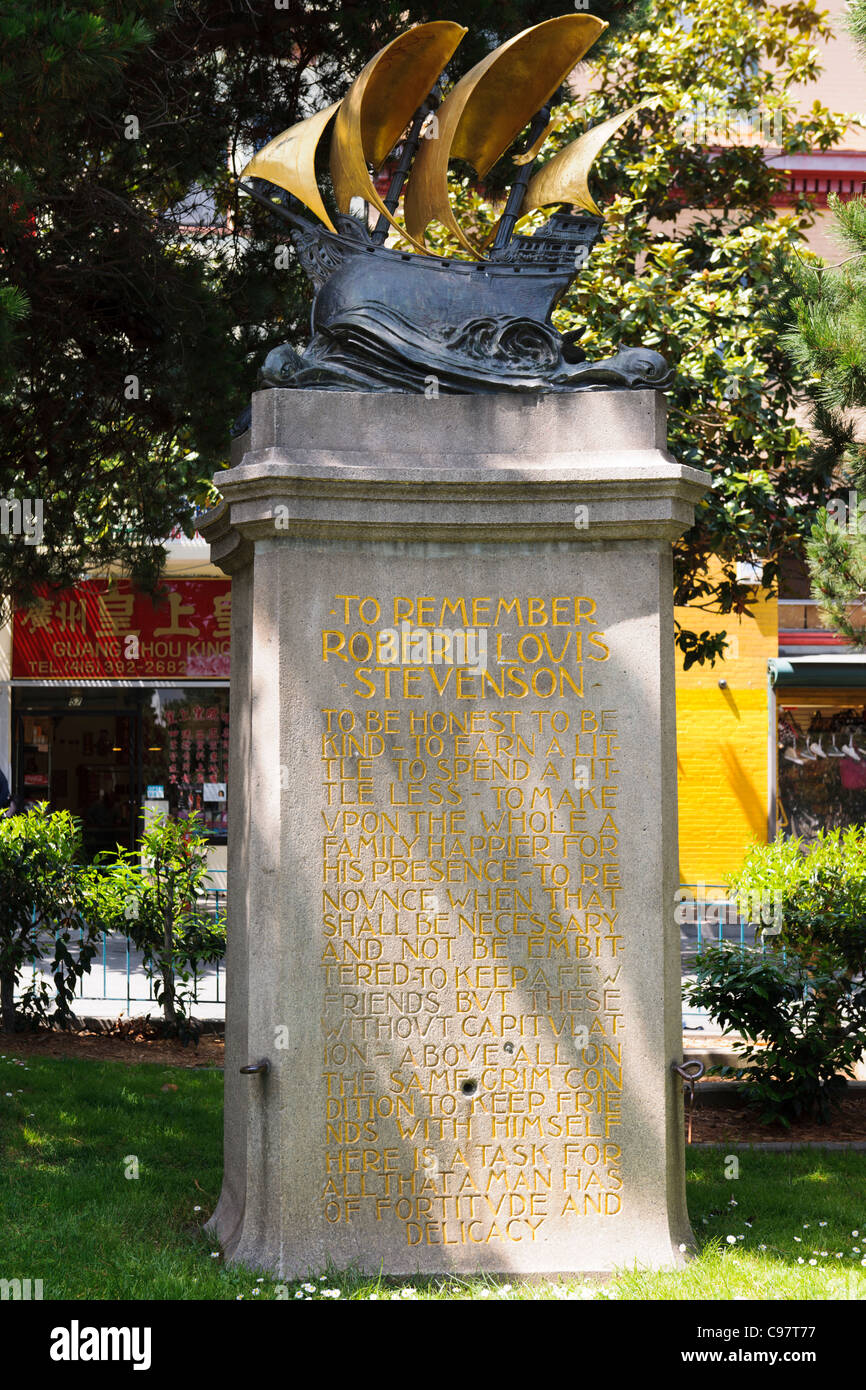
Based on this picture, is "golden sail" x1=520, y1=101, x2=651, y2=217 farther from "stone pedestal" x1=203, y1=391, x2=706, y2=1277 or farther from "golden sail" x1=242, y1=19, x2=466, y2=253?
"stone pedestal" x1=203, y1=391, x2=706, y2=1277

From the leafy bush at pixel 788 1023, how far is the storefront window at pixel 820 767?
1202 cm

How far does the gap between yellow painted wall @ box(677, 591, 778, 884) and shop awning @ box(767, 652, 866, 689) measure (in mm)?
317

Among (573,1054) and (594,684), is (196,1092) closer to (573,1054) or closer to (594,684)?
(573,1054)

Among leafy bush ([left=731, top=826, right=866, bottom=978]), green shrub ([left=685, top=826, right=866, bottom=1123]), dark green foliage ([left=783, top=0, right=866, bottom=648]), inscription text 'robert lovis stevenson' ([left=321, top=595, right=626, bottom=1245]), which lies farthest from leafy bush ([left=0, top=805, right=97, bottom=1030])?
dark green foliage ([left=783, top=0, right=866, bottom=648])

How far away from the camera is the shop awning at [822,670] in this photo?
62.0 feet

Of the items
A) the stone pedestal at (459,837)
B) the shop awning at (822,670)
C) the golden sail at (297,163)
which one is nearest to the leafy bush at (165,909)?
the stone pedestal at (459,837)

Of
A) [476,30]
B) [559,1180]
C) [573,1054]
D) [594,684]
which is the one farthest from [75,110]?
[559,1180]

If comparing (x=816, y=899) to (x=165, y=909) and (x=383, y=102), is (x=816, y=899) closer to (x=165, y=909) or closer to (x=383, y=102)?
(x=165, y=909)

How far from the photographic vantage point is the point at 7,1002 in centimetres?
988

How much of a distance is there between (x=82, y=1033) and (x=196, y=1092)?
2223 mm

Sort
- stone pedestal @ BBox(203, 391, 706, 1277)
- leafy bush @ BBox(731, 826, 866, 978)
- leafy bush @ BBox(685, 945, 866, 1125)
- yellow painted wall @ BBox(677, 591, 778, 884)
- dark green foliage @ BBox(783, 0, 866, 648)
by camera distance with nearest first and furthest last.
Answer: stone pedestal @ BBox(203, 391, 706, 1277) → dark green foliage @ BBox(783, 0, 866, 648) → leafy bush @ BBox(685, 945, 866, 1125) → leafy bush @ BBox(731, 826, 866, 978) → yellow painted wall @ BBox(677, 591, 778, 884)

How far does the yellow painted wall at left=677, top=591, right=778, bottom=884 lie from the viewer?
19.2 m

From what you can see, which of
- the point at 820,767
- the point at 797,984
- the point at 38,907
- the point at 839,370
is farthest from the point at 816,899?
the point at 820,767

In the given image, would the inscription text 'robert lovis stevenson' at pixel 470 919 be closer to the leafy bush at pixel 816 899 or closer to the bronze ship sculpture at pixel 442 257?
the bronze ship sculpture at pixel 442 257
